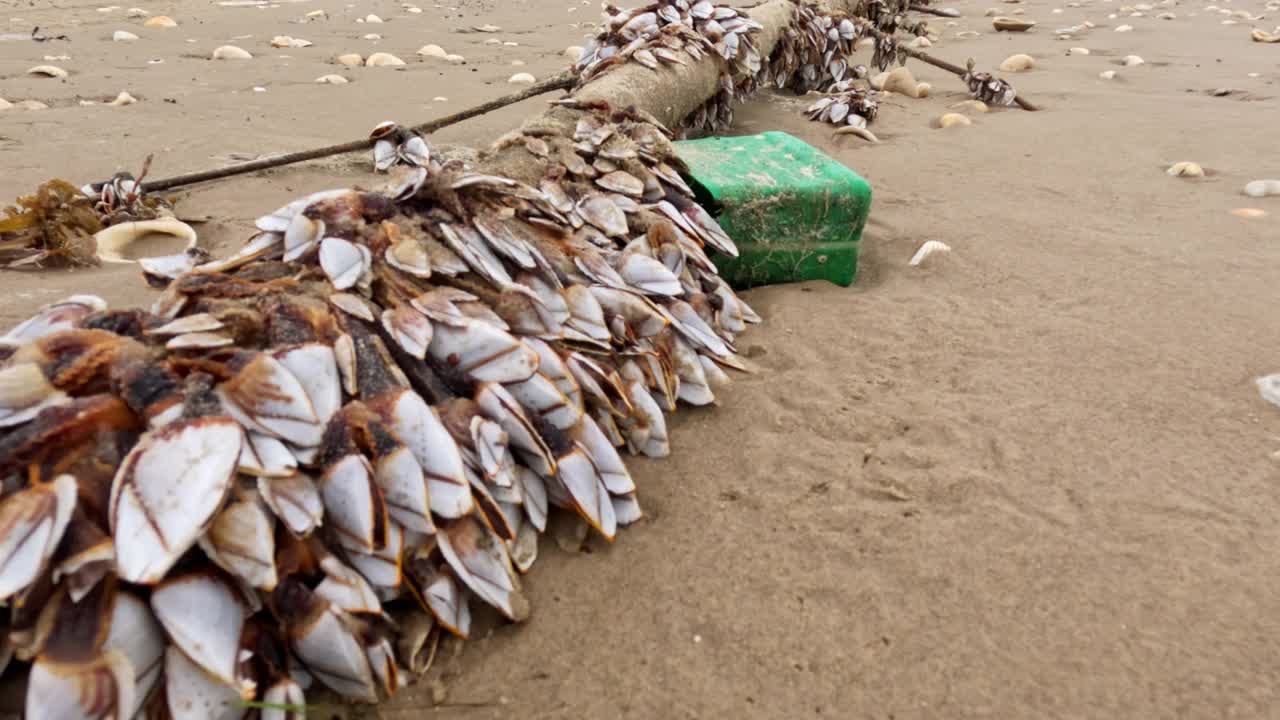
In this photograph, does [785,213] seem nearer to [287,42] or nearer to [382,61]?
[382,61]

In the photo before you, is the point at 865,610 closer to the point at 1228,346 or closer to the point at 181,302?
the point at 181,302

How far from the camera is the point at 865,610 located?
5.00 ft

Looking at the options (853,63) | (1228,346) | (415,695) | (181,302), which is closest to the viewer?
(415,695)

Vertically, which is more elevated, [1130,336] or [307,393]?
[307,393]

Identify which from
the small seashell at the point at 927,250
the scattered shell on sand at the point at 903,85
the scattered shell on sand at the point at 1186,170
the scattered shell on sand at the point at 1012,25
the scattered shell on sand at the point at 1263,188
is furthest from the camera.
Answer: the scattered shell on sand at the point at 1012,25

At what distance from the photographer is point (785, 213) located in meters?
2.83

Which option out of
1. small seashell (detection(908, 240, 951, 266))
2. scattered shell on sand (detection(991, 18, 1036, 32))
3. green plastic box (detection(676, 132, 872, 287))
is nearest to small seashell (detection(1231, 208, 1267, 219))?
small seashell (detection(908, 240, 951, 266))

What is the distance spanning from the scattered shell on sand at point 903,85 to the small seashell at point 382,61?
3675mm

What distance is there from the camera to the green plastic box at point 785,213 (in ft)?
9.21

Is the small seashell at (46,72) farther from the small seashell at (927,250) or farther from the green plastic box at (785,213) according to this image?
the small seashell at (927,250)

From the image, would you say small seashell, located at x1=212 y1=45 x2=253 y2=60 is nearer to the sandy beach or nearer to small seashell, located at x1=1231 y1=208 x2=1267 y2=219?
the sandy beach

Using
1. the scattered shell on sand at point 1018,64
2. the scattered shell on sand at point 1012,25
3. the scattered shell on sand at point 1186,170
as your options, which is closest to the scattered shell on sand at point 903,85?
the scattered shell on sand at point 1018,64

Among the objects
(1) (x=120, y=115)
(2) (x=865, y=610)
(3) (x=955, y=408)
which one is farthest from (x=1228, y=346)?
(1) (x=120, y=115)

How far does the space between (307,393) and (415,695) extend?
1.71ft
